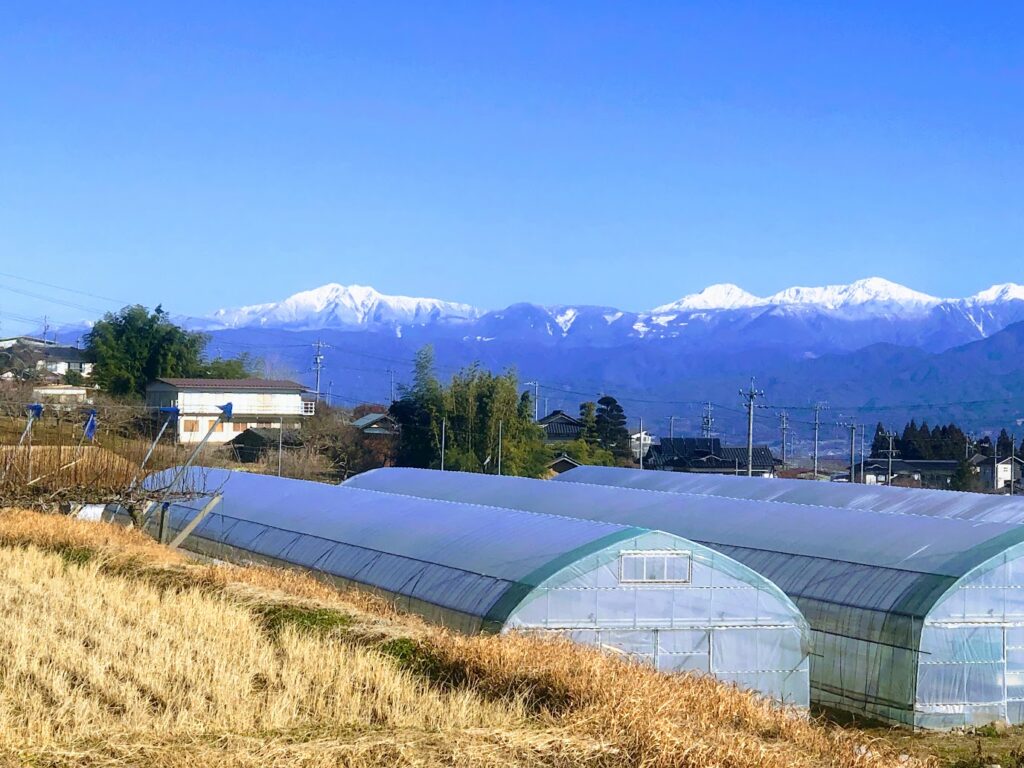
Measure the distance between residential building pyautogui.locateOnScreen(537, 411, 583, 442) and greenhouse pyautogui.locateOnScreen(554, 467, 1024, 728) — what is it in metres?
57.8

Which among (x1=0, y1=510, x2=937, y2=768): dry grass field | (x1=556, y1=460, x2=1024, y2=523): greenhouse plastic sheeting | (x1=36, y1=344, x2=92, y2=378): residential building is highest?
(x1=36, y1=344, x2=92, y2=378): residential building

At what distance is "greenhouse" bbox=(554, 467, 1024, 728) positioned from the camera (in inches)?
639

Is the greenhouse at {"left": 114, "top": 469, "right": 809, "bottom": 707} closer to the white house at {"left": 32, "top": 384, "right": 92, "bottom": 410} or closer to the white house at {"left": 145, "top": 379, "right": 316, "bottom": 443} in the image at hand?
the white house at {"left": 32, "top": 384, "right": 92, "bottom": 410}

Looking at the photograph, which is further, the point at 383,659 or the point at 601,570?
the point at 601,570

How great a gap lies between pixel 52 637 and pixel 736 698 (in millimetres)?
6035

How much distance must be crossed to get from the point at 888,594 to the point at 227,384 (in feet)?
166

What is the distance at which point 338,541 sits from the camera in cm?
2106

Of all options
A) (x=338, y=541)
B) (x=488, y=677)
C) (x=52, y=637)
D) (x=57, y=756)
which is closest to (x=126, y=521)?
(x=338, y=541)

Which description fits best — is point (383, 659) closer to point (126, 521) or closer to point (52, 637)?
point (52, 637)

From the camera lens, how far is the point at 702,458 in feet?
254

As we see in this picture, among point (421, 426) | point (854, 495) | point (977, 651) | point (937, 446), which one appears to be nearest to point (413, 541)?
point (977, 651)

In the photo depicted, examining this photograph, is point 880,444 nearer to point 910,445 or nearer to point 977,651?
point 910,445

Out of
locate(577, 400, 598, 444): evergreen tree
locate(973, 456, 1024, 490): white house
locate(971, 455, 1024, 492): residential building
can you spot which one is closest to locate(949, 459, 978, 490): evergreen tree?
locate(971, 455, 1024, 492): residential building

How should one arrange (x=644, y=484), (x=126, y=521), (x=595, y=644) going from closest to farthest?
(x=595, y=644), (x=126, y=521), (x=644, y=484)
